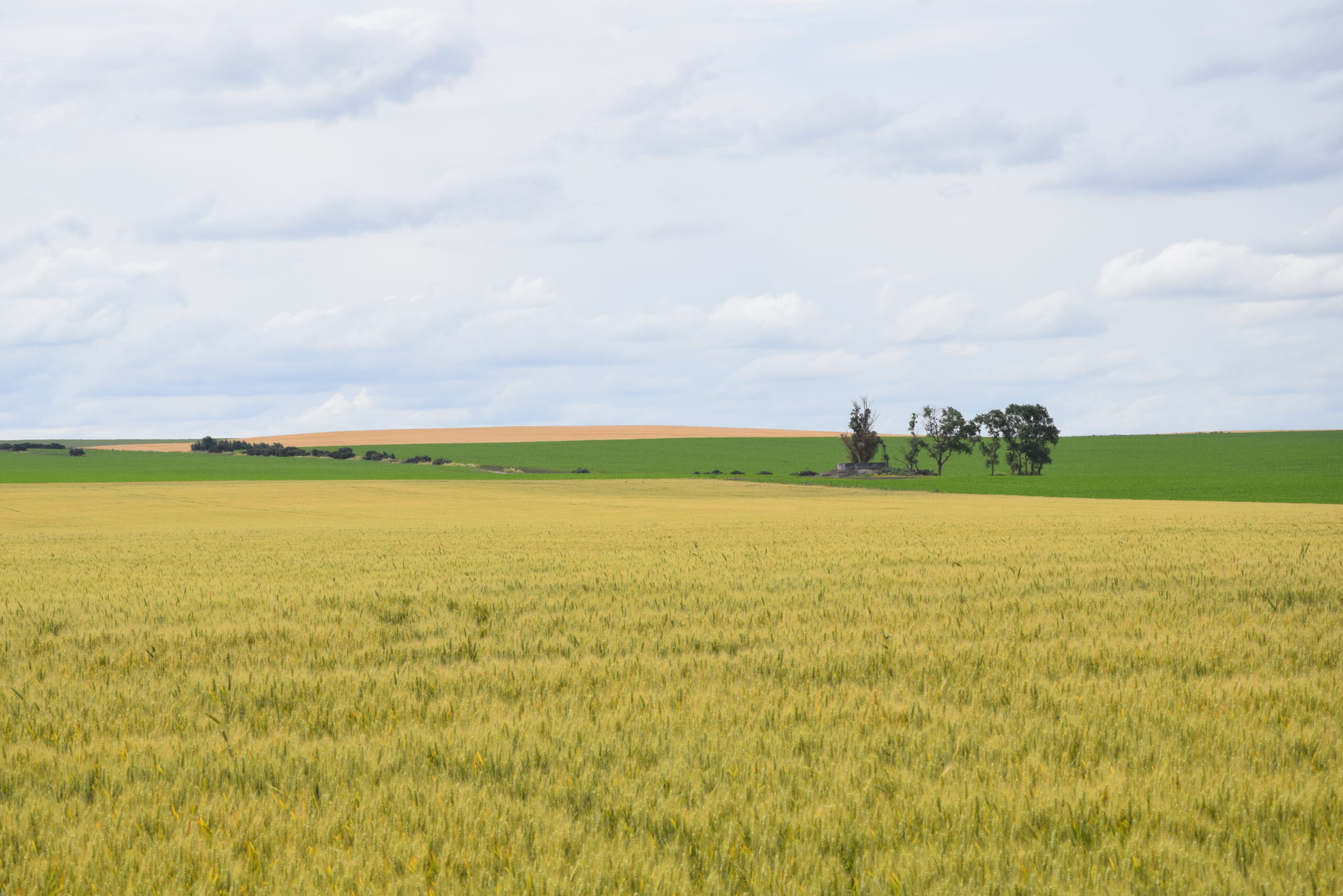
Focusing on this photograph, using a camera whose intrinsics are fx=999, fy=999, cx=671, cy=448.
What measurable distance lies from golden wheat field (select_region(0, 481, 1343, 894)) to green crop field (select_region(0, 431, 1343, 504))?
169 feet

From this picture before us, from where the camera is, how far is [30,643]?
10.9 meters

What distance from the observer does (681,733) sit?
6887 mm

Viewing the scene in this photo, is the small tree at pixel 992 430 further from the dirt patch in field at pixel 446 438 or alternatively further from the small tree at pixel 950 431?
the dirt patch in field at pixel 446 438

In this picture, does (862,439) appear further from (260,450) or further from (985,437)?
(260,450)

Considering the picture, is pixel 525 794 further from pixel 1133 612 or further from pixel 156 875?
pixel 1133 612

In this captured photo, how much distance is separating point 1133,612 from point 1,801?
1138cm

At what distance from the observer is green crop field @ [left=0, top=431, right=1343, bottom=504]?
72.2 metres

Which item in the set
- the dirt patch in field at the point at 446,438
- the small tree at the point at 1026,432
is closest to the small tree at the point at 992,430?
the small tree at the point at 1026,432

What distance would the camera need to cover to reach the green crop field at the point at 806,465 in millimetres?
72188

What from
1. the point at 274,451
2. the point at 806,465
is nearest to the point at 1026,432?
the point at 806,465

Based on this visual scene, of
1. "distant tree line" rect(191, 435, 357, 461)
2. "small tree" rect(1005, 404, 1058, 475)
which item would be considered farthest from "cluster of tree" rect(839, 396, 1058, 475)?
"distant tree line" rect(191, 435, 357, 461)

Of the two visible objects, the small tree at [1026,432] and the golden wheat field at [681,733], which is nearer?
the golden wheat field at [681,733]

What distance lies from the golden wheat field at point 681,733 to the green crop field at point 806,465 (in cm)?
5157

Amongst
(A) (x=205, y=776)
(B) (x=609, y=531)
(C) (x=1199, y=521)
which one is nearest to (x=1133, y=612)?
(A) (x=205, y=776)
